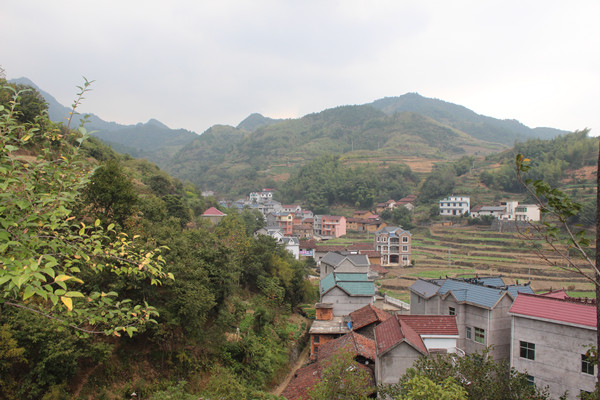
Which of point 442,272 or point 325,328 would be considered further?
point 442,272

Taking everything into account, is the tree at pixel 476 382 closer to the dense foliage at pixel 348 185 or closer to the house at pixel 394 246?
the house at pixel 394 246

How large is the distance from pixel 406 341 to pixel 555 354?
4328 millimetres

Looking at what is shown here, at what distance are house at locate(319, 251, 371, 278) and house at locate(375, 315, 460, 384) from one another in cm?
1320

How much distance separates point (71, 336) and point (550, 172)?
6064 cm

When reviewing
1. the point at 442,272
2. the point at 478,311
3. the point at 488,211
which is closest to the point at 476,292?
the point at 478,311

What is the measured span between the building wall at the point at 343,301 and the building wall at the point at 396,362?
926 centimetres

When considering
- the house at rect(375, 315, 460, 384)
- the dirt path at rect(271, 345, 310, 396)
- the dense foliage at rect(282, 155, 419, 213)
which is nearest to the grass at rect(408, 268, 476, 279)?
the dirt path at rect(271, 345, 310, 396)

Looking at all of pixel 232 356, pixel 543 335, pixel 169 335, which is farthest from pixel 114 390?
pixel 543 335

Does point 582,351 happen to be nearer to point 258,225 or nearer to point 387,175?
point 258,225

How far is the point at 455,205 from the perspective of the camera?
54.7 meters

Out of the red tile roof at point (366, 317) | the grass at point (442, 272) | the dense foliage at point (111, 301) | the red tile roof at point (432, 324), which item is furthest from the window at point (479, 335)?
the grass at point (442, 272)

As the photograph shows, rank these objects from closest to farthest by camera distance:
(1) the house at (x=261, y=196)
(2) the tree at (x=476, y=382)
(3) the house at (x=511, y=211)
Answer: (2) the tree at (x=476, y=382) < (3) the house at (x=511, y=211) < (1) the house at (x=261, y=196)

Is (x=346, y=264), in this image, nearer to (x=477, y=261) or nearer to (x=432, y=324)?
(x=432, y=324)

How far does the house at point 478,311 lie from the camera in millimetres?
13336
